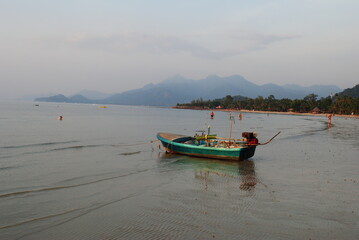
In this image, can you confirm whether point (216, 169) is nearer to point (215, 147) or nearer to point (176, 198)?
point (215, 147)

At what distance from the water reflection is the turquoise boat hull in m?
0.45

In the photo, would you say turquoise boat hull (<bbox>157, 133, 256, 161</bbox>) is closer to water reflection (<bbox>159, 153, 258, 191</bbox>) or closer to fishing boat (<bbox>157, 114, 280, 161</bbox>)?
fishing boat (<bbox>157, 114, 280, 161</bbox>)

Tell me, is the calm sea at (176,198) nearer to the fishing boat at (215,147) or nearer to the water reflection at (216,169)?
the water reflection at (216,169)

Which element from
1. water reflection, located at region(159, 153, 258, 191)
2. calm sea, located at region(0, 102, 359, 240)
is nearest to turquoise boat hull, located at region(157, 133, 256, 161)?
water reflection, located at region(159, 153, 258, 191)

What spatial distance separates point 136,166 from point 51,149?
1144cm

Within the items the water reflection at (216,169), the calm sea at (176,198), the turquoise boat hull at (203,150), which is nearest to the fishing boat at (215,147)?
the turquoise boat hull at (203,150)

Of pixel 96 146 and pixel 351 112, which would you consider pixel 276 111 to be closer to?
pixel 351 112

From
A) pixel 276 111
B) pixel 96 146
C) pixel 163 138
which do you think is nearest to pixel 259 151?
pixel 163 138

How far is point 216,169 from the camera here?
70.5ft

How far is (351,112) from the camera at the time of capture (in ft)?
465

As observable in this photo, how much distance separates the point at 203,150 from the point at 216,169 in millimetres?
3818

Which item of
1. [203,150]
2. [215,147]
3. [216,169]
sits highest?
[215,147]

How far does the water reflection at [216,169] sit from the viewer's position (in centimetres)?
1784

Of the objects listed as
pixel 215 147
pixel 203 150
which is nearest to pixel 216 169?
pixel 215 147
